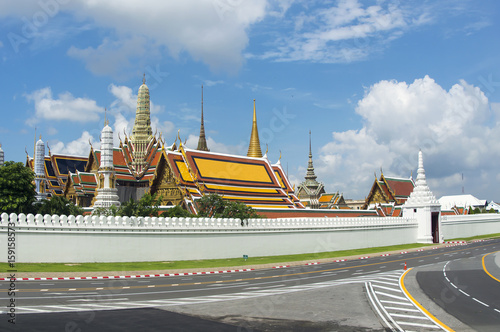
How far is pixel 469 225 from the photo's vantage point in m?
72.5

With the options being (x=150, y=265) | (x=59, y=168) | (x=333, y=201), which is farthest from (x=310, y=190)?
(x=150, y=265)

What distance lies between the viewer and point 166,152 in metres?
59.1

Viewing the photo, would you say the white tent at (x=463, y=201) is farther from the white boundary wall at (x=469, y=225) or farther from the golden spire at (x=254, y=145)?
the golden spire at (x=254, y=145)

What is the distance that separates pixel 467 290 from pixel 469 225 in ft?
181

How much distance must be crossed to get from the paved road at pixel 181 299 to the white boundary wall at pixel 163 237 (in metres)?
6.56

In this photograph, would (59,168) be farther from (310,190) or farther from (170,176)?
(310,190)

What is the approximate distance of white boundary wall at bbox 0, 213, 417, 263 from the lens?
29.0m

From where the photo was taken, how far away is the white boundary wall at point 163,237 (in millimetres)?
29000

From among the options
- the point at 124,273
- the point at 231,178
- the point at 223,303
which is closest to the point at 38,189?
the point at 231,178

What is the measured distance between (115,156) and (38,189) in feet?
37.5

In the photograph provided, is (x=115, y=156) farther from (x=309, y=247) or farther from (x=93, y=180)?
(x=309, y=247)

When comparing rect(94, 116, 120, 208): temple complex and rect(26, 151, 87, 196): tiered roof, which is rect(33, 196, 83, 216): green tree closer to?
rect(94, 116, 120, 208): temple complex

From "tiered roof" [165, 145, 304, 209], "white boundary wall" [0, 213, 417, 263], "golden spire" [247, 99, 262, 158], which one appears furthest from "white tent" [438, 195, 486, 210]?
"white boundary wall" [0, 213, 417, 263]

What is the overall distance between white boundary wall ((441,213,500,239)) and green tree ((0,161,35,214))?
4723 cm
